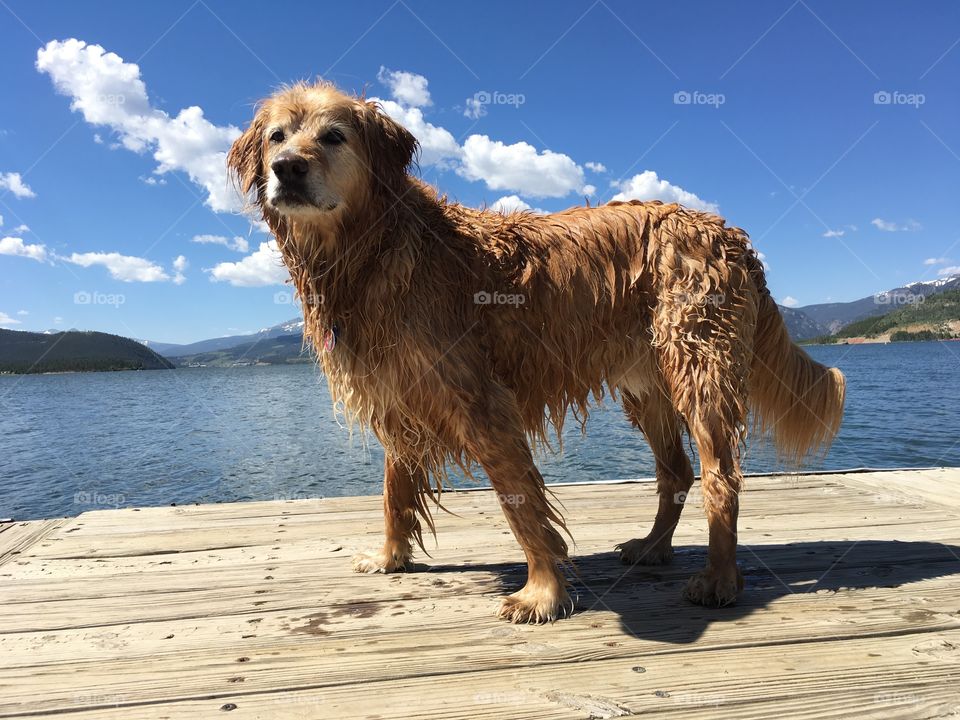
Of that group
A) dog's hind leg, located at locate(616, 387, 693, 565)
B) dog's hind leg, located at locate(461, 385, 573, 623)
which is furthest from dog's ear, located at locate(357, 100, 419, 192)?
dog's hind leg, located at locate(616, 387, 693, 565)

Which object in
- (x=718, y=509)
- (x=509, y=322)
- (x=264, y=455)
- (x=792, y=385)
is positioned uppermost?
(x=509, y=322)

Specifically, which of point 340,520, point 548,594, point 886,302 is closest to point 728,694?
point 548,594

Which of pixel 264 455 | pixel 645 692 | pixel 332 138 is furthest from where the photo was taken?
pixel 264 455

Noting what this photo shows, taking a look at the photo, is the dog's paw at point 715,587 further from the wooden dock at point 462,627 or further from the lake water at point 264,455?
the lake water at point 264,455

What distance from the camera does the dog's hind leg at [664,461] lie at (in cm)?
394

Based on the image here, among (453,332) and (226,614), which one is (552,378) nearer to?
(453,332)

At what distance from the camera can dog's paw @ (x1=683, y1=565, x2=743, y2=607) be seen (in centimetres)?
320

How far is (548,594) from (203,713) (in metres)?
1.65

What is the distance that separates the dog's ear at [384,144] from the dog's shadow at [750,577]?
2.42 meters

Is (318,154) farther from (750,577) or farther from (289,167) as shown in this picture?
(750,577)

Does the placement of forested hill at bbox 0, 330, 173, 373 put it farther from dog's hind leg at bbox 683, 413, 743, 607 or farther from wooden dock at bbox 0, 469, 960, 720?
dog's hind leg at bbox 683, 413, 743, 607

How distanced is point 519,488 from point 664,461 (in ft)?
4.71

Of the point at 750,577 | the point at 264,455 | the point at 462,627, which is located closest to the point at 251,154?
the point at 462,627

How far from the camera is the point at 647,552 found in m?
3.87
